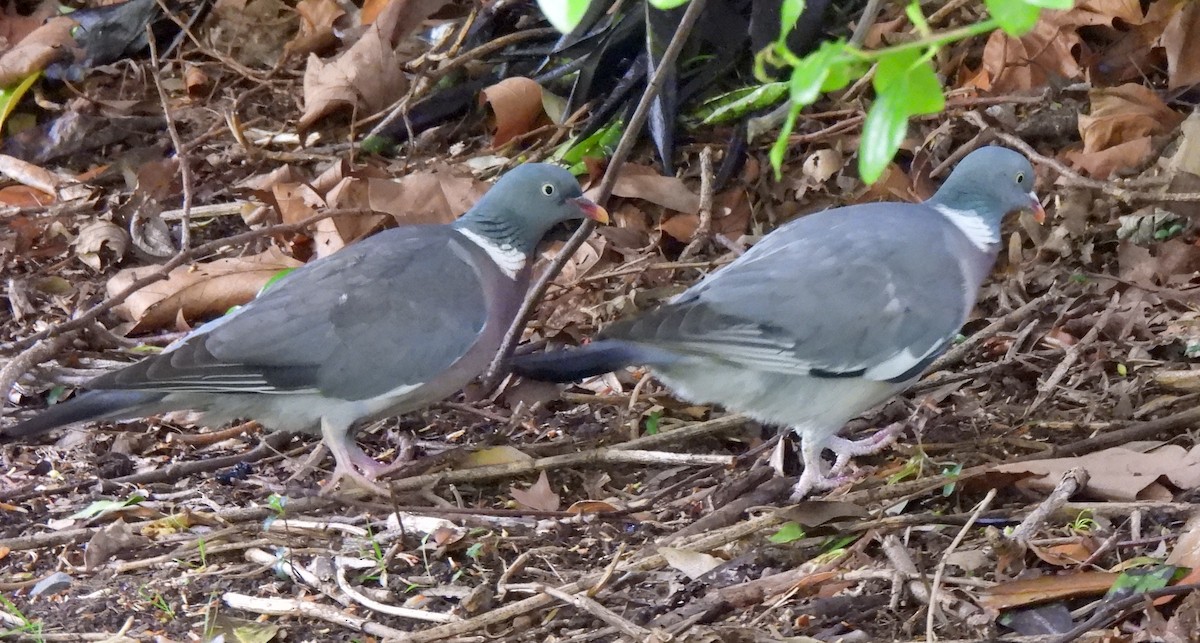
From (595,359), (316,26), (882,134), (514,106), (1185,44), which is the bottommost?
(595,359)

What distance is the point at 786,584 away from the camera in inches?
93.8

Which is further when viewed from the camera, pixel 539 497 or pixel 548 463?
pixel 548 463

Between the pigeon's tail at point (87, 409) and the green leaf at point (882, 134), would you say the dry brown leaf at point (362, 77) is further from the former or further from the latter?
the green leaf at point (882, 134)

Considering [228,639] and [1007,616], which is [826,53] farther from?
[228,639]

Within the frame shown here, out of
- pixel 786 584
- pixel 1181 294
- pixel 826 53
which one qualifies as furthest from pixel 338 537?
pixel 1181 294

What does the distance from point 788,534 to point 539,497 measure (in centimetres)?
73

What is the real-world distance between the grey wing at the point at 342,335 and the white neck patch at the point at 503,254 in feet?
0.62

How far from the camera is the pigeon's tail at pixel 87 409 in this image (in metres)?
2.93

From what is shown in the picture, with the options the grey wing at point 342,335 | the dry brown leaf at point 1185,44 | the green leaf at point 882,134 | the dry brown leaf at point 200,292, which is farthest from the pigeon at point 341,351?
the dry brown leaf at point 1185,44

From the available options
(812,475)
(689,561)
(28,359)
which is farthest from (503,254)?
(28,359)

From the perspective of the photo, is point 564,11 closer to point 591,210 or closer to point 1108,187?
point 591,210

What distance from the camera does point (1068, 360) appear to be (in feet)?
10.7

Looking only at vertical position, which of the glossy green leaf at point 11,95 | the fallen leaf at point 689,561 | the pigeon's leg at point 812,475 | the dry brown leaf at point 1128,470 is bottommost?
the pigeon's leg at point 812,475

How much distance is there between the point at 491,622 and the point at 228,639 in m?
0.60
